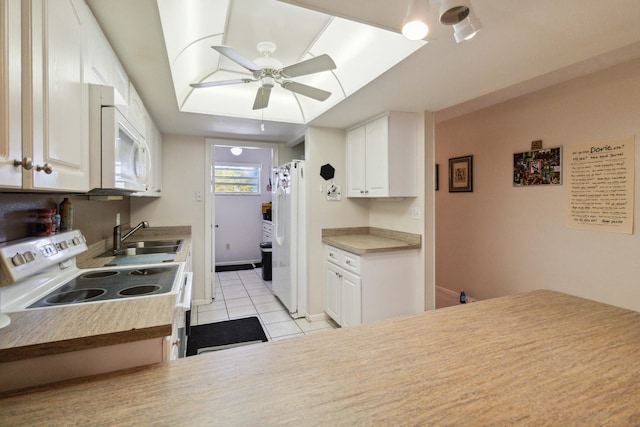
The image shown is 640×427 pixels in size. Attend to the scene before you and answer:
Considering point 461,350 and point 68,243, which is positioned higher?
point 68,243

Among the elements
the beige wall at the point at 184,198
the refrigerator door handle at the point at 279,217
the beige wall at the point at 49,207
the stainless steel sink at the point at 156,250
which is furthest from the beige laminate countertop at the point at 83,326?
the beige wall at the point at 184,198

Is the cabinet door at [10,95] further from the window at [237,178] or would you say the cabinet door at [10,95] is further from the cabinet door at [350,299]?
the window at [237,178]

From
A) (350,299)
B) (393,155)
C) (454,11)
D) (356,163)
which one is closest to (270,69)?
(454,11)

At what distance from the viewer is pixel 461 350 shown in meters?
0.89

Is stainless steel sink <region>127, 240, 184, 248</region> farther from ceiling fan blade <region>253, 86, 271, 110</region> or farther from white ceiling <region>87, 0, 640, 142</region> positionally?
ceiling fan blade <region>253, 86, 271, 110</region>

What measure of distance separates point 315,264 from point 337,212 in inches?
25.3

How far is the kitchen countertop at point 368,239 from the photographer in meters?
2.64

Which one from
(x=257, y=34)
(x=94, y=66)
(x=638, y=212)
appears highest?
(x=257, y=34)

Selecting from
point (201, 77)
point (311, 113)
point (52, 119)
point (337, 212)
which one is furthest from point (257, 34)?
point (337, 212)

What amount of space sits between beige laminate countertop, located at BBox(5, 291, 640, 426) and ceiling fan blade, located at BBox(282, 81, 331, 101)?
1.63 m

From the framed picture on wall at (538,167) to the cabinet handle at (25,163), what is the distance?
334 cm

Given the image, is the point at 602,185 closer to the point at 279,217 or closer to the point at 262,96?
the point at 262,96

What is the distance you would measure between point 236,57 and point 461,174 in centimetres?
295

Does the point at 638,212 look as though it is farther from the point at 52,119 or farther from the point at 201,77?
the point at 201,77
